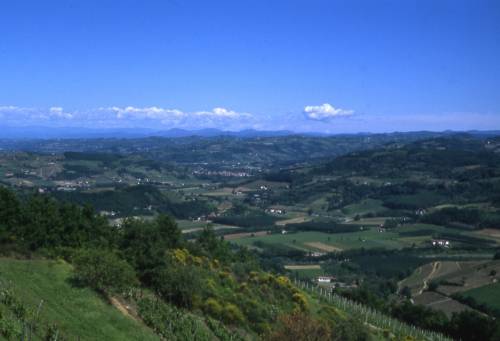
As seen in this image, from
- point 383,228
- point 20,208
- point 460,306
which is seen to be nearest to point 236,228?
point 383,228

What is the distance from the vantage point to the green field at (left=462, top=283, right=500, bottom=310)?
63.3 m

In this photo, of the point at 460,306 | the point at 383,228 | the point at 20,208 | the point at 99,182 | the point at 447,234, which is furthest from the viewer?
the point at 99,182

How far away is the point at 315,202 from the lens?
165750 millimetres

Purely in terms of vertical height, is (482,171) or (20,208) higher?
(20,208)

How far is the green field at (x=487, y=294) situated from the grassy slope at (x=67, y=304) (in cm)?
5102

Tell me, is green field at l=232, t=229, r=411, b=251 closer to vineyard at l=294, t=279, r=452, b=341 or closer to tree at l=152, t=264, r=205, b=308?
vineyard at l=294, t=279, r=452, b=341

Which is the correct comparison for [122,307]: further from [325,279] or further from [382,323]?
[325,279]

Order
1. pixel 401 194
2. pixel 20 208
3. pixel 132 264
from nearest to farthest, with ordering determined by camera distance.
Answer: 1. pixel 132 264
2. pixel 20 208
3. pixel 401 194

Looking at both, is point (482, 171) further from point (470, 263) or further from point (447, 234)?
point (470, 263)

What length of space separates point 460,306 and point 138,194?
93.7 m

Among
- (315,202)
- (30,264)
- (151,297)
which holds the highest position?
(30,264)

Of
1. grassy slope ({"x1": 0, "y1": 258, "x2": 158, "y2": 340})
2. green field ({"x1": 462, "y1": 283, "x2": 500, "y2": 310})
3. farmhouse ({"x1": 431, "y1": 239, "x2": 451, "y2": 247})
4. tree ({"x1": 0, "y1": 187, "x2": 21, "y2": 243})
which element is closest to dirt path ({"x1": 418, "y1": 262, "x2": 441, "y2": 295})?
green field ({"x1": 462, "y1": 283, "x2": 500, "y2": 310})

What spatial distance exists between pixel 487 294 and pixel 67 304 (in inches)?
2231

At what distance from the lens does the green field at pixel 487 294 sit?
6327 centimetres
